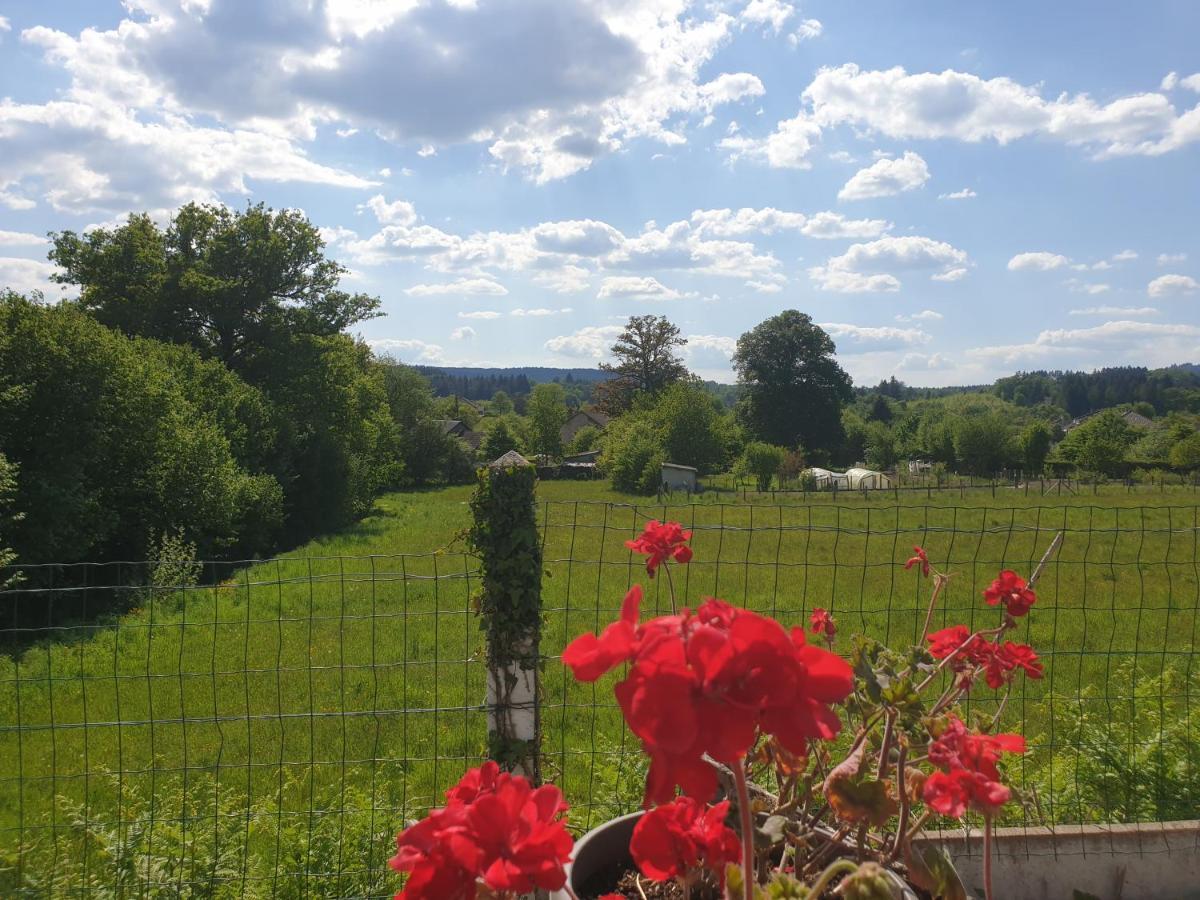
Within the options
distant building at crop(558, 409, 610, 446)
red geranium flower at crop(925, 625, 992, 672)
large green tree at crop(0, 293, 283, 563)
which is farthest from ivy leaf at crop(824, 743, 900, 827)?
distant building at crop(558, 409, 610, 446)

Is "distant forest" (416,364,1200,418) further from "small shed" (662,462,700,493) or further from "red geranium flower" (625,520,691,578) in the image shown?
"red geranium flower" (625,520,691,578)

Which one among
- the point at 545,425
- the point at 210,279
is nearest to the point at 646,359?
the point at 545,425

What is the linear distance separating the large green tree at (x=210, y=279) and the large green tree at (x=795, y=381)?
36.6 metres

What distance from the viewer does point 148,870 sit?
9.33 ft

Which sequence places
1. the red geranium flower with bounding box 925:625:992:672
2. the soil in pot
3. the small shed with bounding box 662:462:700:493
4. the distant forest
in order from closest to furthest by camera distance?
the soil in pot
the red geranium flower with bounding box 925:625:992:672
the small shed with bounding box 662:462:700:493
the distant forest

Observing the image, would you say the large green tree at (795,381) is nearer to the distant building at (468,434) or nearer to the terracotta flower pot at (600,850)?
the distant building at (468,434)

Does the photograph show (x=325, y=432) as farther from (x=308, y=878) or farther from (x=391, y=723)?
(x=308, y=878)

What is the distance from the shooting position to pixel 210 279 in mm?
19812

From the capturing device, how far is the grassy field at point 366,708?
323cm

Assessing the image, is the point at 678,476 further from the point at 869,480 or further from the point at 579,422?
the point at 579,422

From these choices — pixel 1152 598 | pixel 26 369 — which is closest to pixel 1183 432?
pixel 1152 598

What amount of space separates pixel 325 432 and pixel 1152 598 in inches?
794

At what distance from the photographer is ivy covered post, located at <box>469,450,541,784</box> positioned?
9.17 ft

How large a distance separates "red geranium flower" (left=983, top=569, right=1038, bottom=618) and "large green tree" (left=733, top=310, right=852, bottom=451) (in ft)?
171
